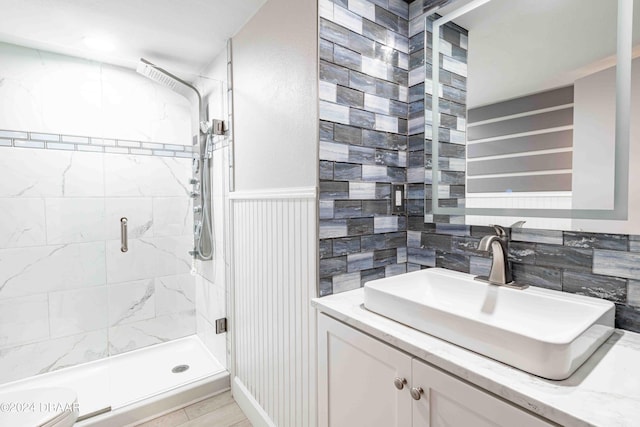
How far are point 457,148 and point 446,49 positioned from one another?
0.45 meters

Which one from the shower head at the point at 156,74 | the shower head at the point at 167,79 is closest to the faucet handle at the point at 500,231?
the shower head at the point at 167,79

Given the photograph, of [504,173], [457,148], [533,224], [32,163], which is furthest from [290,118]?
[32,163]

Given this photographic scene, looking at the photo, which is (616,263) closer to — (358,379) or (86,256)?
(358,379)

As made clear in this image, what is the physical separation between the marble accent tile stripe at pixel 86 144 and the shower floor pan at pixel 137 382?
5.06 ft

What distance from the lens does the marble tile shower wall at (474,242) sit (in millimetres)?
977

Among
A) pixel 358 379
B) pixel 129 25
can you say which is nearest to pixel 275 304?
pixel 358 379

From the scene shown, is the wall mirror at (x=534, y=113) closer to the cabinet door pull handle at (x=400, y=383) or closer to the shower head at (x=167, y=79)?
the cabinet door pull handle at (x=400, y=383)

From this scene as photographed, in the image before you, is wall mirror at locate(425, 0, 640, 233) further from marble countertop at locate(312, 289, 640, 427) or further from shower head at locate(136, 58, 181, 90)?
shower head at locate(136, 58, 181, 90)

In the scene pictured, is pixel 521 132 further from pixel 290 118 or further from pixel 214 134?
pixel 214 134

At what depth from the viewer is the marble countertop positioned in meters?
0.60

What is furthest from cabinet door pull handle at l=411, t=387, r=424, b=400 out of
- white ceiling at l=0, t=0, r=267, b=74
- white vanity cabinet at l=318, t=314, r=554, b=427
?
white ceiling at l=0, t=0, r=267, b=74

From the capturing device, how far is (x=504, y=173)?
4.19ft

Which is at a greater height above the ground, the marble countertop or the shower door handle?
the shower door handle

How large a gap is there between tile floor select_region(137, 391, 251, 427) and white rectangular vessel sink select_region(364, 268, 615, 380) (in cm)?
139
